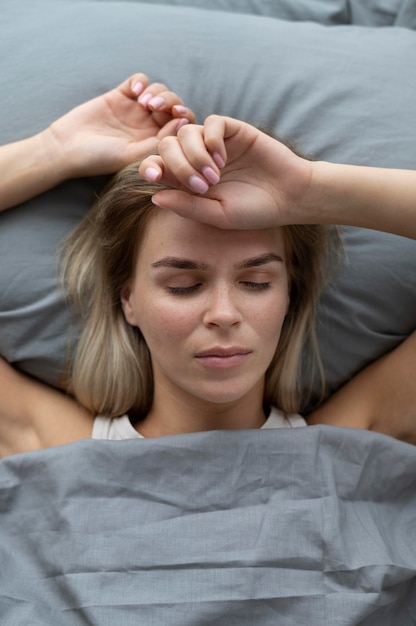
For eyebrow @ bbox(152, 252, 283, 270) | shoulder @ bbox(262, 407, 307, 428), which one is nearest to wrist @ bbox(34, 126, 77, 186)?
eyebrow @ bbox(152, 252, 283, 270)

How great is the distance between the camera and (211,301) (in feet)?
4.25

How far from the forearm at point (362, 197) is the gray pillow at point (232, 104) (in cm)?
16

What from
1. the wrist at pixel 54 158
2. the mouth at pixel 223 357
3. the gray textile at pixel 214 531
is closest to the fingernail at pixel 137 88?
the wrist at pixel 54 158

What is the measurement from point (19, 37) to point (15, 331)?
541 mm

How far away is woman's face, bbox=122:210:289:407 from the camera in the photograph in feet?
4.26

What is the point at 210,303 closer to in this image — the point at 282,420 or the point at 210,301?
the point at 210,301

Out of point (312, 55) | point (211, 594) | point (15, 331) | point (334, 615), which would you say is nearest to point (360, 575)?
point (334, 615)

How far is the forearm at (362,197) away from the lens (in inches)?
51.8

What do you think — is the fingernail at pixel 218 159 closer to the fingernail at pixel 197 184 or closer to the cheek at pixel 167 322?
the fingernail at pixel 197 184

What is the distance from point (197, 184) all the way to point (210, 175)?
22mm

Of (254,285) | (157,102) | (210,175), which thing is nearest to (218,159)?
(210,175)

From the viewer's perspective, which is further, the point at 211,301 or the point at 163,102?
the point at 163,102

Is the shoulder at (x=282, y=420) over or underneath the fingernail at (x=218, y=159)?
underneath

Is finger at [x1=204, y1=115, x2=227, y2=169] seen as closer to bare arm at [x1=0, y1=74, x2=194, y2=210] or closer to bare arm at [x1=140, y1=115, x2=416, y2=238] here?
bare arm at [x1=140, y1=115, x2=416, y2=238]
